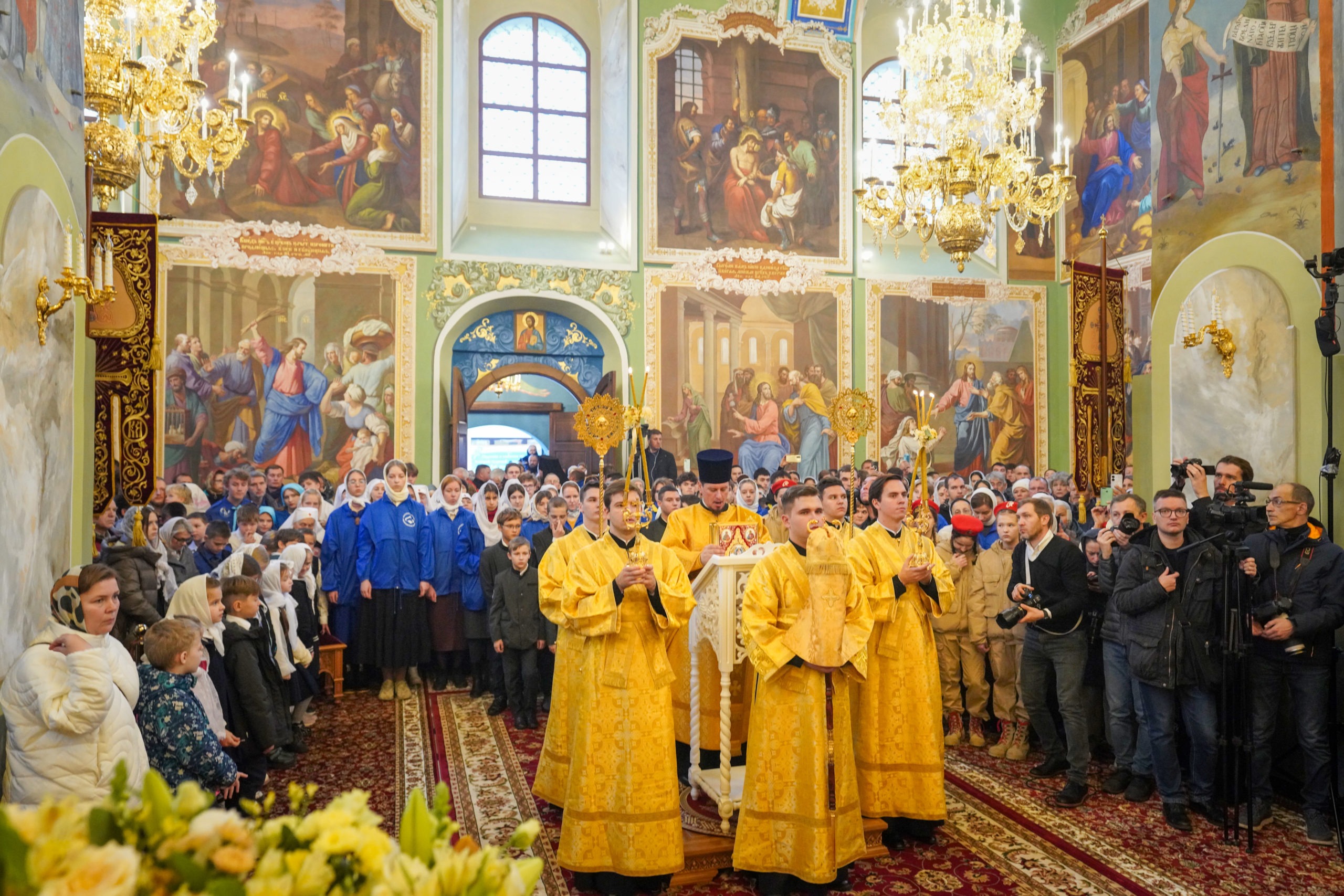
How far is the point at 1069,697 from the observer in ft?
18.5

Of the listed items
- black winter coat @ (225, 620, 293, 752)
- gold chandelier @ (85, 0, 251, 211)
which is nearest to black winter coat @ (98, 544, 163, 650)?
black winter coat @ (225, 620, 293, 752)

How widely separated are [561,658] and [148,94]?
6.29 m

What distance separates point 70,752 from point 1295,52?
7.87 meters

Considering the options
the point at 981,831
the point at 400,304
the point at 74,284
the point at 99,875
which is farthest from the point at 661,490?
the point at 99,875

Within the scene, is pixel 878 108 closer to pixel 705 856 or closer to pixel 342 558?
pixel 342 558

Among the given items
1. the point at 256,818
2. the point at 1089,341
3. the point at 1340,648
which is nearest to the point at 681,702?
the point at 1340,648

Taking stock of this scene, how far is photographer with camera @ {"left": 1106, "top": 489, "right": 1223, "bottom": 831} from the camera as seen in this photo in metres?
5.14

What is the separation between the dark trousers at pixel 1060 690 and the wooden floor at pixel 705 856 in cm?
156

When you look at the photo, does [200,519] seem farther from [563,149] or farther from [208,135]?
[563,149]

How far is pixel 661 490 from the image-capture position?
8508 mm

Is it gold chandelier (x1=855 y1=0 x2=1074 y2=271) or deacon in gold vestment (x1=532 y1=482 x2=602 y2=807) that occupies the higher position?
gold chandelier (x1=855 y1=0 x2=1074 y2=271)

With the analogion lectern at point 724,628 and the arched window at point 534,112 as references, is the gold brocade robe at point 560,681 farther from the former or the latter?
the arched window at point 534,112

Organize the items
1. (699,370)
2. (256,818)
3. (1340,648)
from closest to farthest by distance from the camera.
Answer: (256,818)
(1340,648)
(699,370)

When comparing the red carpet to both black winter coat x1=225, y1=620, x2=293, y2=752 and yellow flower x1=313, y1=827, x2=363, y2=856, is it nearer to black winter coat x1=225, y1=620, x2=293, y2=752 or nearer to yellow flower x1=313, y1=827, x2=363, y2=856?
black winter coat x1=225, y1=620, x2=293, y2=752
